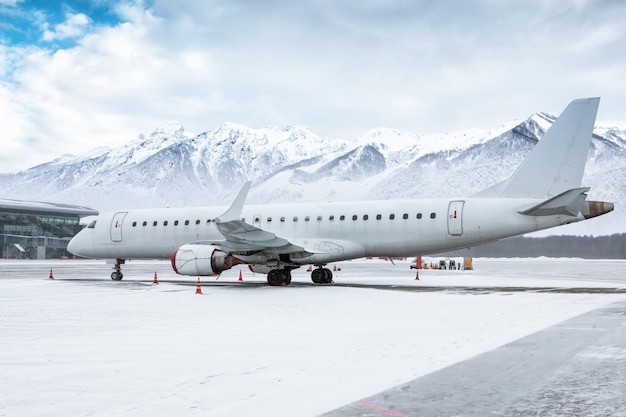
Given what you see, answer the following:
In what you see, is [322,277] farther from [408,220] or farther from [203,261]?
[203,261]

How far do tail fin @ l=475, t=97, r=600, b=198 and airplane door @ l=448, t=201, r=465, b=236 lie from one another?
1980mm

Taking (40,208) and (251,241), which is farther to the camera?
(40,208)

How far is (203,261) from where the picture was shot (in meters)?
23.8

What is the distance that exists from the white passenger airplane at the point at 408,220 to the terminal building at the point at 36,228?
3005 inches

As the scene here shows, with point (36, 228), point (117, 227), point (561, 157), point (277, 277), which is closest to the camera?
point (561, 157)

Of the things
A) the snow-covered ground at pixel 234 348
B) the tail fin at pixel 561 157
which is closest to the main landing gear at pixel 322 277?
the tail fin at pixel 561 157

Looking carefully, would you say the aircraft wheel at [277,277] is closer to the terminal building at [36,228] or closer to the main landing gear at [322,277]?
the main landing gear at [322,277]

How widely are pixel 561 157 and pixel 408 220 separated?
601cm

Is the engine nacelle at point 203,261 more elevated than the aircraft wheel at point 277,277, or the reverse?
the engine nacelle at point 203,261

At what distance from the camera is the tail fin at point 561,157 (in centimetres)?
2256

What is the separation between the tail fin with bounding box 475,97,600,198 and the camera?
2256 cm

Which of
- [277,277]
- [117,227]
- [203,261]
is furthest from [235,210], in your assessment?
[117,227]

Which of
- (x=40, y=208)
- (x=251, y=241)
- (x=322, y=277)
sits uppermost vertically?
(x=40, y=208)

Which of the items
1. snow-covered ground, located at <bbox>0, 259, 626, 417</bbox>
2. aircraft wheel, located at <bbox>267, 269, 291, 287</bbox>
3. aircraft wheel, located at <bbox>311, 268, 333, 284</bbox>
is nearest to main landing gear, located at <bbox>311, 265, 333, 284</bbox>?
aircraft wheel, located at <bbox>311, 268, 333, 284</bbox>
